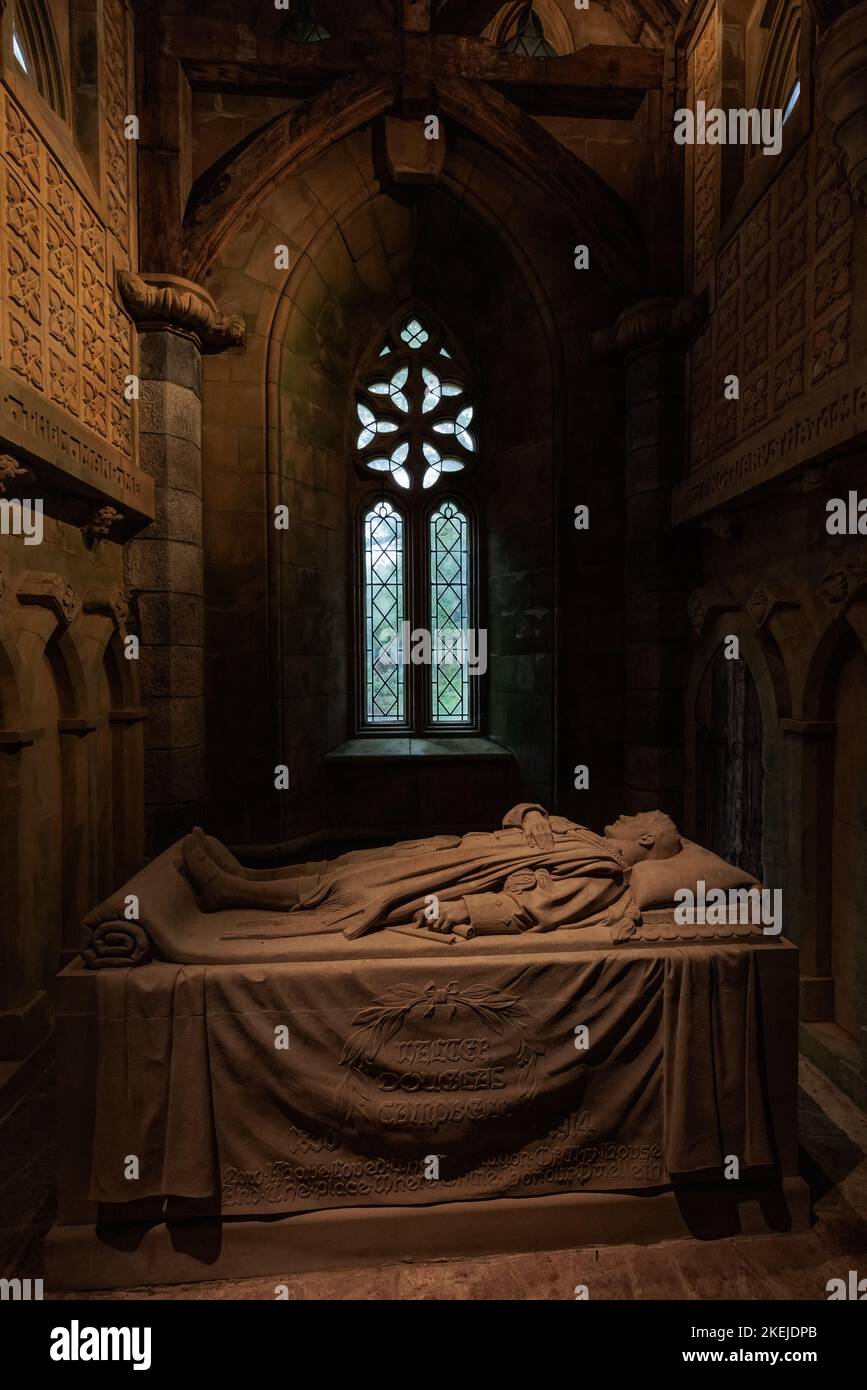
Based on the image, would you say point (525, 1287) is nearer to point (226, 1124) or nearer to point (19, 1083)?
point (226, 1124)

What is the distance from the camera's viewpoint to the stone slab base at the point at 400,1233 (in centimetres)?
270

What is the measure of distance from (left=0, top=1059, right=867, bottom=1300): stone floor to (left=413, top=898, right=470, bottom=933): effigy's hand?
3.81 ft

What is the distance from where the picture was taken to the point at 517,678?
697cm

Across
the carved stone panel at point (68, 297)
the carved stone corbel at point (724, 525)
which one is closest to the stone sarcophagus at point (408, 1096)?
the carved stone panel at point (68, 297)

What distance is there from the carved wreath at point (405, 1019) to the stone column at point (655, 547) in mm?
3569

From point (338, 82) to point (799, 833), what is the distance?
6331mm

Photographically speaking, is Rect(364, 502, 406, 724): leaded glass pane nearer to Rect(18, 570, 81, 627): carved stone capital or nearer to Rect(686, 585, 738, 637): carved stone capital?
Rect(686, 585, 738, 637): carved stone capital

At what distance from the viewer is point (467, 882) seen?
→ 3.22 m

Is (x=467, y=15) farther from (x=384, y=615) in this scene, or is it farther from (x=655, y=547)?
(x=384, y=615)

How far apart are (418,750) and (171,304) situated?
4044 mm

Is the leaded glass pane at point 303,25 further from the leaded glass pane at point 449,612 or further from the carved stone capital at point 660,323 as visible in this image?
the leaded glass pane at point 449,612

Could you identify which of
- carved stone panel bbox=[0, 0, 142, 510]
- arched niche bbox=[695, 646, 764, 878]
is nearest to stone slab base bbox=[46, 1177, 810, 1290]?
carved stone panel bbox=[0, 0, 142, 510]

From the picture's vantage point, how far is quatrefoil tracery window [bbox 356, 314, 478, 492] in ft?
24.5

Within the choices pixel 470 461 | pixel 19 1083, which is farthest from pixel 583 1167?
pixel 470 461
